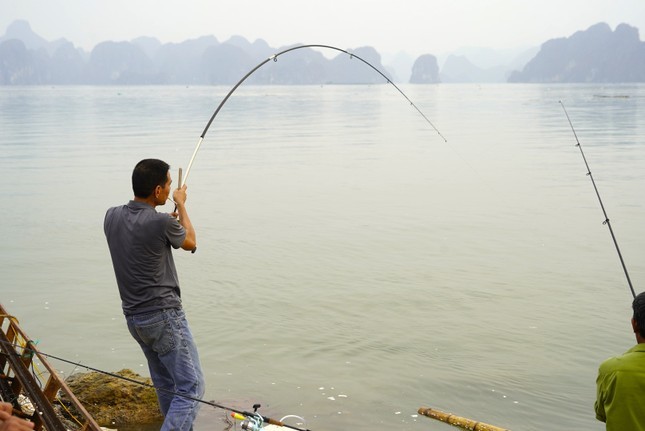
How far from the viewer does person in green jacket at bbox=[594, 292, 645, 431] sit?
2.73 metres

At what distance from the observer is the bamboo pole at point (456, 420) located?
18.3 feet

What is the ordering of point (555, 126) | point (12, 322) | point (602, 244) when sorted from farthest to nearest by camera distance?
point (555, 126) → point (602, 244) → point (12, 322)

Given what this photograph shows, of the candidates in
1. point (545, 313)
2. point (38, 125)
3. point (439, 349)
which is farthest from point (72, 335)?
point (38, 125)

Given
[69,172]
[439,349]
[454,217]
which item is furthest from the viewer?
[69,172]

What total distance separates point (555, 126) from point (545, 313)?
29.8m

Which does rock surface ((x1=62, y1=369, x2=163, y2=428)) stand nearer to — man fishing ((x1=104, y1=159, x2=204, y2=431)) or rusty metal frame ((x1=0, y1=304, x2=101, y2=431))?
rusty metal frame ((x1=0, y1=304, x2=101, y2=431))

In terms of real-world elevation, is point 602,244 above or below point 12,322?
below

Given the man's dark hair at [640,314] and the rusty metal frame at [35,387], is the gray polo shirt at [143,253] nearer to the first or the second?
the rusty metal frame at [35,387]

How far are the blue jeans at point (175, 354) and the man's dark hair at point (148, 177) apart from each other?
60cm

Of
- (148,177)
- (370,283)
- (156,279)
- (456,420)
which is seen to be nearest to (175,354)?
(156,279)

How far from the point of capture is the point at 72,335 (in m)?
8.45

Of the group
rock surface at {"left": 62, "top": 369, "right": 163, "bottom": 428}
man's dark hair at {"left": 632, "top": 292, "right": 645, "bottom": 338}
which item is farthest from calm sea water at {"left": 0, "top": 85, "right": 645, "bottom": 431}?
man's dark hair at {"left": 632, "top": 292, "right": 645, "bottom": 338}

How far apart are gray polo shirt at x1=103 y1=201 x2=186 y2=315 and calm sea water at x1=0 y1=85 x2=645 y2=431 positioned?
7.59 ft

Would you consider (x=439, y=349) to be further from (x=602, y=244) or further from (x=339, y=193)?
(x=339, y=193)
